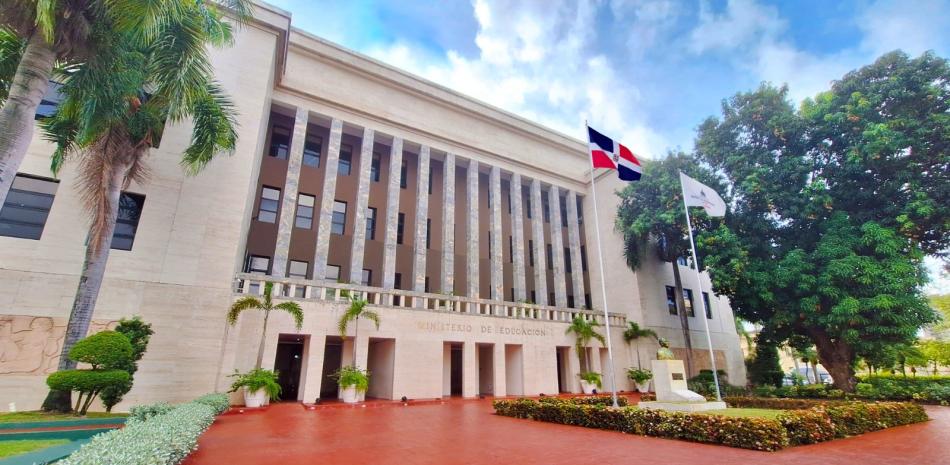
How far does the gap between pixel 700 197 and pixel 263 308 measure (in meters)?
17.5

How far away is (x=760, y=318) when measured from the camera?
2170cm

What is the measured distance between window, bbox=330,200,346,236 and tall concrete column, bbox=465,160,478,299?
7.04 meters

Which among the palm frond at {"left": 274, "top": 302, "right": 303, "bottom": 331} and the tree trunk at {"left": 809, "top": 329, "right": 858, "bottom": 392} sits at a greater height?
the palm frond at {"left": 274, "top": 302, "right": 303, "bottom": 331}

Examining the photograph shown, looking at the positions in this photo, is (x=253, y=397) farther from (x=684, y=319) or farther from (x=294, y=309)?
(x=684, y=319)

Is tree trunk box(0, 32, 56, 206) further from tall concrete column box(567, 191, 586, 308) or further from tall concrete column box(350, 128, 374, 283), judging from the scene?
tall concrete column box(567, 191, 586, 308)

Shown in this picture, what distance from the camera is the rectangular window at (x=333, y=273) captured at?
72.3ft

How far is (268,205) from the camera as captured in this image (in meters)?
21.6

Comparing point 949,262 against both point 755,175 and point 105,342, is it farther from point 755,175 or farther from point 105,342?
point 105,342

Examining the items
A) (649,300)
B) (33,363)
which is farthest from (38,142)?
(649,300)

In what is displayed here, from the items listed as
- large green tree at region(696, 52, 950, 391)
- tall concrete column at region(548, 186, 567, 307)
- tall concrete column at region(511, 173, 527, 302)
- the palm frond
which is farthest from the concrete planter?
large green tree at region(696, 52, 950, 391)

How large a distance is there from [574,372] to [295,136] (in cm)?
1859

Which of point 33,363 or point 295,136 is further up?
point 295,136

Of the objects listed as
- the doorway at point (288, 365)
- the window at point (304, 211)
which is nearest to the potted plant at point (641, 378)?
the doorway at point (288, 365)

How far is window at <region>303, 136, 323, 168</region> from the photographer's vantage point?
23672 millimetres
